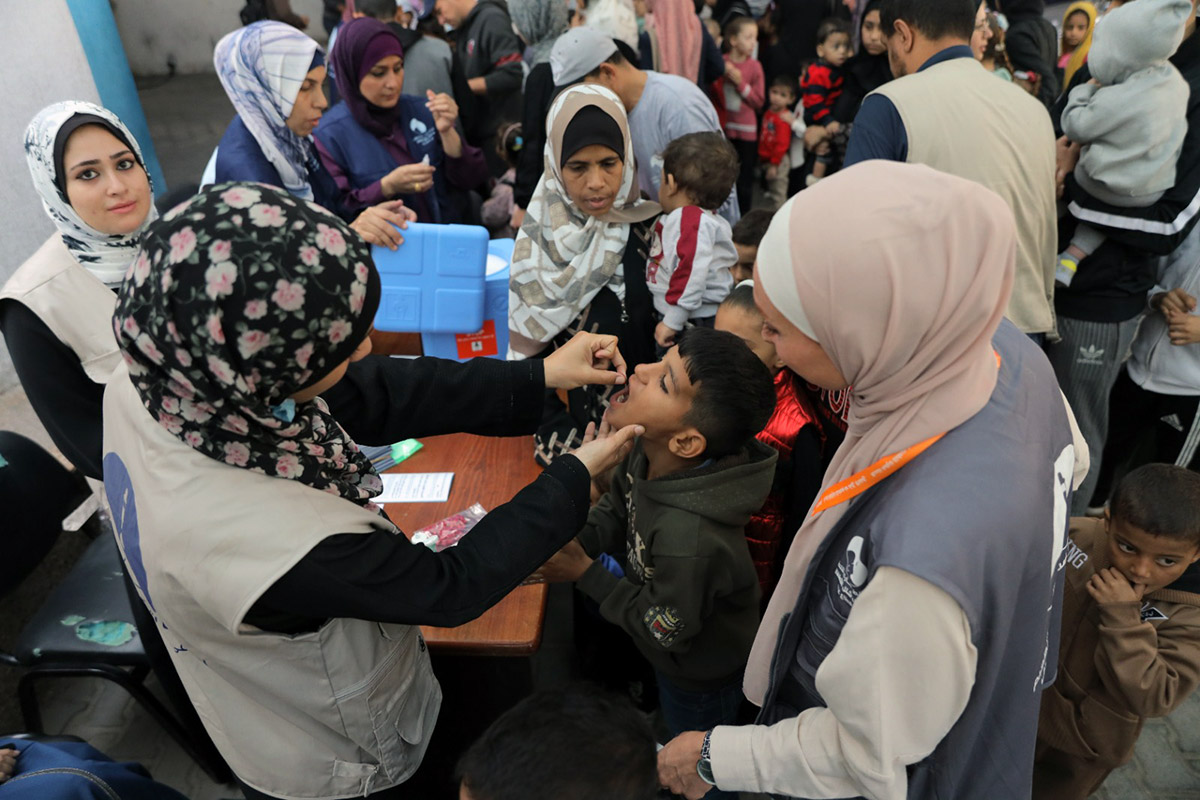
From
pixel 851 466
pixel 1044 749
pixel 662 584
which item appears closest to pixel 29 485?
pixel 662 584

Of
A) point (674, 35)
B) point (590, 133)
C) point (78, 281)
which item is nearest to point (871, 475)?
point (590, 133)

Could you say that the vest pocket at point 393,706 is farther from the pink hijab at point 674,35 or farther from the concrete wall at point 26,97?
the concrete wall at point 26,97

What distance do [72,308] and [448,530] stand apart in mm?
1118

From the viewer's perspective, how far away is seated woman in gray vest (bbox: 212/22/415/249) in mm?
2830

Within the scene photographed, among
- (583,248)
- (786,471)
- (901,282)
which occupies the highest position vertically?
(901,282)

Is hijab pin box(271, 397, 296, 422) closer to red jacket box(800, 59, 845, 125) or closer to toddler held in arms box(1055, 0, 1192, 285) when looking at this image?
toddler held in arms box(1055, 0, 1192, 285)

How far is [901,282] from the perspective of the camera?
1.05m

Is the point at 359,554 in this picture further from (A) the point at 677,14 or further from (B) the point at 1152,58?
(A) the point at 677,14

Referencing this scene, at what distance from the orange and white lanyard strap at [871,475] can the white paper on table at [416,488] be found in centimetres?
133

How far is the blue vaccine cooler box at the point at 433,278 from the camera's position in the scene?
8.39 ft

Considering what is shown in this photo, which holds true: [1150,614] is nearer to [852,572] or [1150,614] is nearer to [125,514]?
[852,572]

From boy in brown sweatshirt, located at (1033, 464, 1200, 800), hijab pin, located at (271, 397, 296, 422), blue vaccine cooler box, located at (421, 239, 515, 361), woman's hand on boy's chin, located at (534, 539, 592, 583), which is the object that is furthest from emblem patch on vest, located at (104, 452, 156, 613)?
boy in brown sweatshirt, located at (1033, 464, 1200, 800)

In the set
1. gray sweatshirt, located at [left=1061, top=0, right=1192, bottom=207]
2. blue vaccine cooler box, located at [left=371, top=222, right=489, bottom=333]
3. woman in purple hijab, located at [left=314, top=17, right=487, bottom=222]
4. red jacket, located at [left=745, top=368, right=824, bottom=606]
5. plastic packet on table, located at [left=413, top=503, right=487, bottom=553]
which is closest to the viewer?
plastic packet on table, located at [left=413, top=503, right=487, bottom=553]

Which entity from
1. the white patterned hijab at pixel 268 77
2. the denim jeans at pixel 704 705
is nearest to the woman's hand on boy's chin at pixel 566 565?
the denim jeans at pixel 704 705
